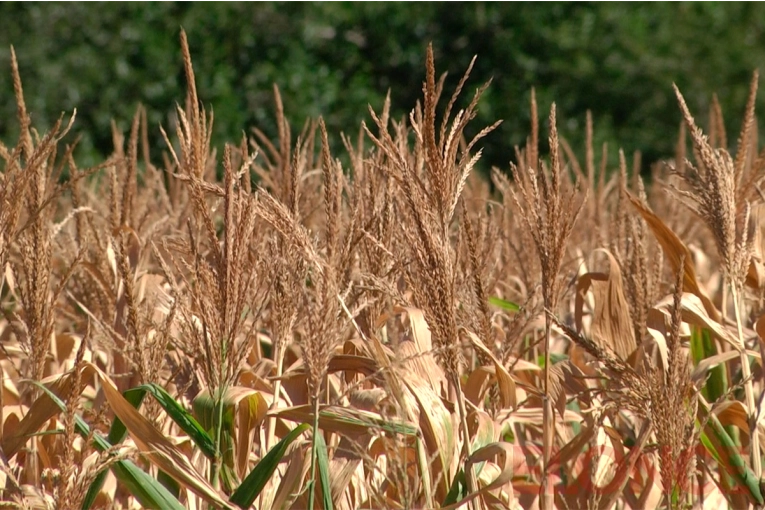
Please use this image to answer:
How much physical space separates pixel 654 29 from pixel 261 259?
9738 mm

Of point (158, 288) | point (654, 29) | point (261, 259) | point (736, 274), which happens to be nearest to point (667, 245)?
point (736, 274)

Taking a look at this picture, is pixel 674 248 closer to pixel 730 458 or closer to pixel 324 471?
pixel 730 458

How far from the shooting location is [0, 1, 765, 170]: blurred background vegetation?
857 cm

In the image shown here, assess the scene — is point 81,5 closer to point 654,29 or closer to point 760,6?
point 654,29

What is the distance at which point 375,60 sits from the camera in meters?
10.1

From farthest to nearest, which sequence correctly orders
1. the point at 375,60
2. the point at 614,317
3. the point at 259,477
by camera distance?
the point at 375,60 → the point at 614,317 → the point at 259,477

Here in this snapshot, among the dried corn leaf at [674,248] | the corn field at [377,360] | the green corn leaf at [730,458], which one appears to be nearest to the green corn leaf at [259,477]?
the corn field at [377,360]

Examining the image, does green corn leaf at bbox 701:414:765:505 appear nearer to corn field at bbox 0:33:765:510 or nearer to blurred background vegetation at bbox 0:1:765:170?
corn field at bbox 0:33:765:510

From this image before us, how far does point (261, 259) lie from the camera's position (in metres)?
1.78

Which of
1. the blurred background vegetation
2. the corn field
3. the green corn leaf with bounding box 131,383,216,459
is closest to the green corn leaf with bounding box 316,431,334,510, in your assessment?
the corn field

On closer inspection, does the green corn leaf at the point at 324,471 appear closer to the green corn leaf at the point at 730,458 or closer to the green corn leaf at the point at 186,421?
the green corn leaf at the point at 186,421

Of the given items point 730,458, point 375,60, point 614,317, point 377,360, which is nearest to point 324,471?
point 377,360

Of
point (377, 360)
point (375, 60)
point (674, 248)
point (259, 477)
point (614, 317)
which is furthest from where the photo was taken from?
point (375, 60)

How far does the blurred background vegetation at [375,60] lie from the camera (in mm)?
8570
